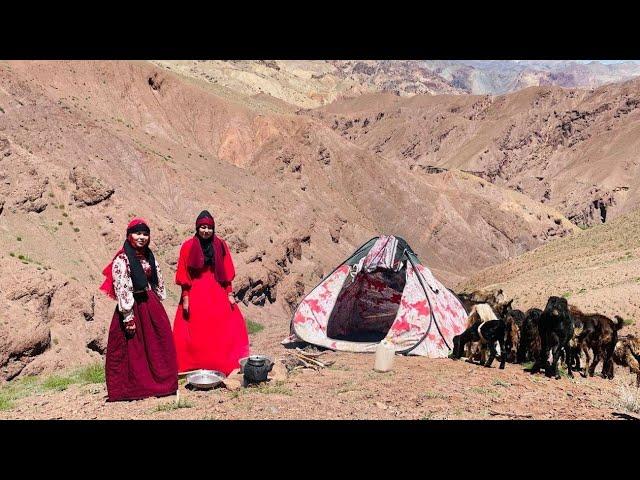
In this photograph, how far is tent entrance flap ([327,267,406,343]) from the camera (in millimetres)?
11781

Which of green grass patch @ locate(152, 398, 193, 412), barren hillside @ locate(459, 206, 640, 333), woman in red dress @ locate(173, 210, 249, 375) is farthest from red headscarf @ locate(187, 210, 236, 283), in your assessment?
barren hillside @ locate(459, 206, 640, 333)

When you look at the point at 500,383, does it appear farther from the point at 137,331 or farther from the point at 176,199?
the point at 176,199

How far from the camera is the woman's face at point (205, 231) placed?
262 inches

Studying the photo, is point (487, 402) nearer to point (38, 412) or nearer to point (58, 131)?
point (38, 412)

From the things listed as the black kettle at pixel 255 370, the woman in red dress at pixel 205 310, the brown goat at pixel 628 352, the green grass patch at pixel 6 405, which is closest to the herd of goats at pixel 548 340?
the brown goat at pixel 628 352

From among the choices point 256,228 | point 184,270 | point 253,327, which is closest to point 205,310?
point 184,270

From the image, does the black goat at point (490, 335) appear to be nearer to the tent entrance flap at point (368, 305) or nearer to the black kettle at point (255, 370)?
the tent entrance flap at point (368, 305)

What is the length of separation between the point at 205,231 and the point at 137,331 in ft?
4.77

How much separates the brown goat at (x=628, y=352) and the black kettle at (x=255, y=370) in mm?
5920

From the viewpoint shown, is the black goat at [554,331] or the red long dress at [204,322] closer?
the red long dress at [204,322]

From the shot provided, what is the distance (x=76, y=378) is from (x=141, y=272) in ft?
12.6

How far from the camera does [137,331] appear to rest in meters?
6.02

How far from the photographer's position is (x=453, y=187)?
171ft

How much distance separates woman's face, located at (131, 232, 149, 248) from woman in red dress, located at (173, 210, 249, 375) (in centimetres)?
83
